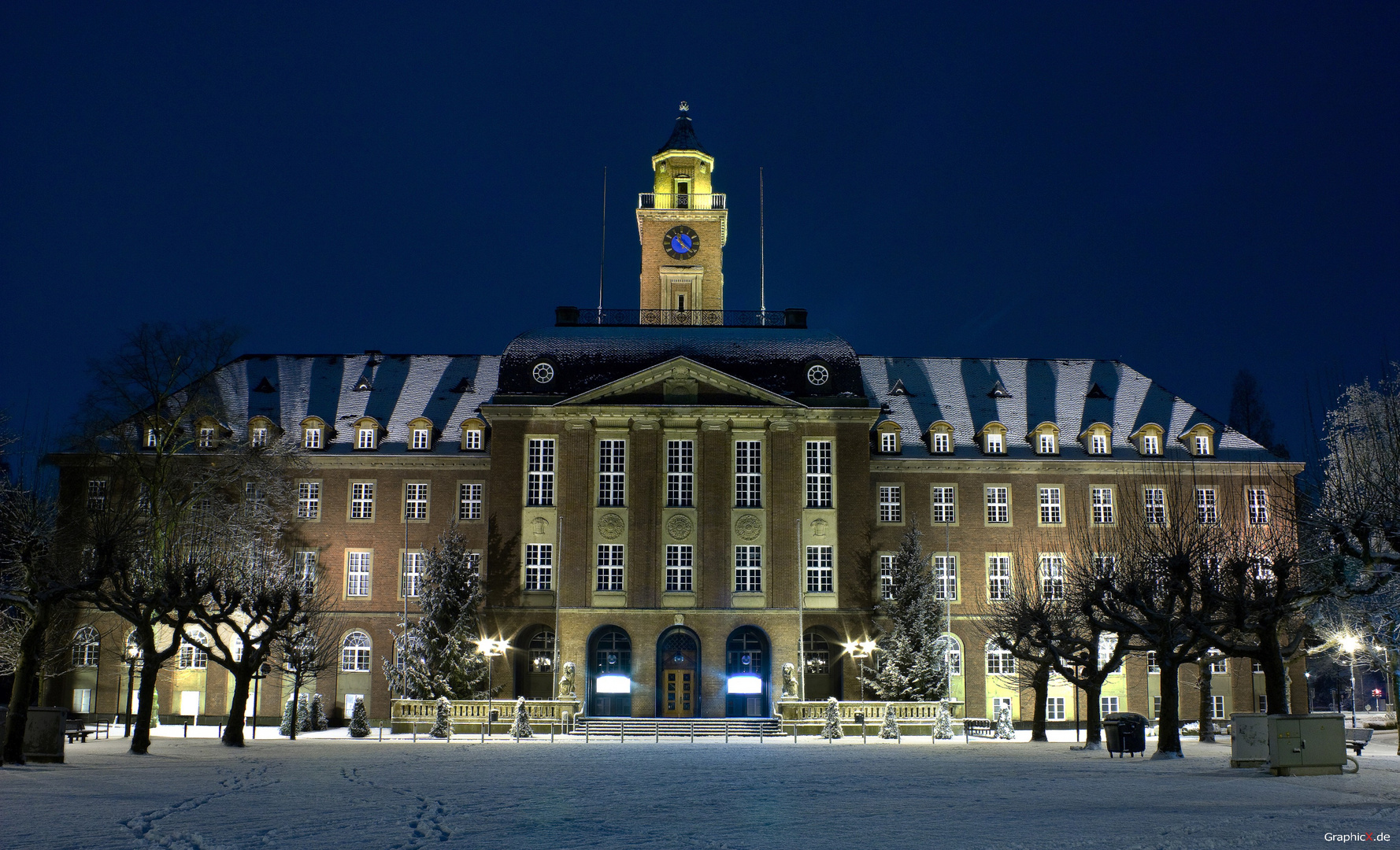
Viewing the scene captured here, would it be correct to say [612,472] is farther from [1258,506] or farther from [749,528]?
[1258,506]

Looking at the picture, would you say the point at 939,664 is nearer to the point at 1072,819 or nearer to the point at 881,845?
the point at 1072,819

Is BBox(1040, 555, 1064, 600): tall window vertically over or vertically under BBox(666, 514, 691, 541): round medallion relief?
under

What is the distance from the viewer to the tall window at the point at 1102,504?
63.2 metres

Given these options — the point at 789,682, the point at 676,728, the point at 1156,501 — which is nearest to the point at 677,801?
the point at 676,728

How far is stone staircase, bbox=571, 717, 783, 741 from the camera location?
169ft

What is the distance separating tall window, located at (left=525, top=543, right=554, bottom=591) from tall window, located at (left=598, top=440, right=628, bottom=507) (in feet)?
11.2

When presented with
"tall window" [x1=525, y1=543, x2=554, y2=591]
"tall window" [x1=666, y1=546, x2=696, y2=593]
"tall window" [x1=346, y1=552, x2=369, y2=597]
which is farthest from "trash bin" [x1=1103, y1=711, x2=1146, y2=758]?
"tall window" [x1=346, y1=552, x2=369, y2=597]

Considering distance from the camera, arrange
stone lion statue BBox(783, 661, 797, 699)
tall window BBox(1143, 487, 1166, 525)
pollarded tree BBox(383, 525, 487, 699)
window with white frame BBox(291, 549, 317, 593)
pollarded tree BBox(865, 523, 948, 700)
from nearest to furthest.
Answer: pollarded tree BBox(383, 525, 487, 699), pollarded tree BBox(865, 523, 948, 700), stone lion statue BBox(783, 661, 797, 699), window with white frame BBox(291, 549, 317, 593), tall window BBox(1143, 487, 1166, 525)

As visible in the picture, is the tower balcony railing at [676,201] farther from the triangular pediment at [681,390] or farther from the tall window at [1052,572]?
the tall window at [1052,572]

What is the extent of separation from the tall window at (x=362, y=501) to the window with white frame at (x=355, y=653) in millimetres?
5667

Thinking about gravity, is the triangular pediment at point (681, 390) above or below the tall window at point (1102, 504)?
above

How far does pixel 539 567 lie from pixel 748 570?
9.80 metres

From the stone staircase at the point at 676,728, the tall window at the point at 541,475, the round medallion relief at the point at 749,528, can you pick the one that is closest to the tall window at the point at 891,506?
the round medallion relief at the point at 749,528

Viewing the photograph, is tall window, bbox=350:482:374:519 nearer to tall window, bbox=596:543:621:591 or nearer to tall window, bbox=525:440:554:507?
tall window, bbox=525:440:554:507
